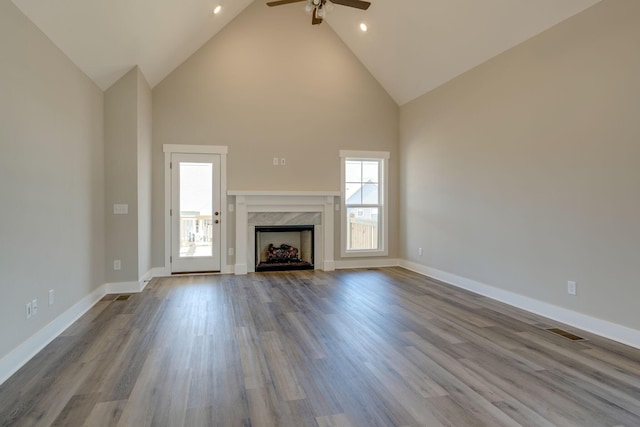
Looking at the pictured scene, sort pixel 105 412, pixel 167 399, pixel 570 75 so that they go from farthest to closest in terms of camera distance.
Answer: pixel 570 75 → pixel 167 399 → pixel 105 412

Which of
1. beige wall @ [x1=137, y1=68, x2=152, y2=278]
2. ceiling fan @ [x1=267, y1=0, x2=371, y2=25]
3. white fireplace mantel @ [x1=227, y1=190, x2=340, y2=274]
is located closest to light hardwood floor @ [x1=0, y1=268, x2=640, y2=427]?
beige wall @ [x1=137, y1=68, x2=152, y2=278]

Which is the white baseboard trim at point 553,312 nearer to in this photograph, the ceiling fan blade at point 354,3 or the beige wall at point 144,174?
the ceiling fan blade at point 354,3

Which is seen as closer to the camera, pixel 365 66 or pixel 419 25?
pixel 419 25

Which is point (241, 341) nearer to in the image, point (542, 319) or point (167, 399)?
point (167, 399)

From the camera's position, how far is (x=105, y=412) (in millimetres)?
1954

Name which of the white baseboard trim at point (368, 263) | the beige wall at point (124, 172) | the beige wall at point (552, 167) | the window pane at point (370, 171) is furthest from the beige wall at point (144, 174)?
the beige wall at point (552, 167)

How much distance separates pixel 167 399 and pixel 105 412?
0.31 meters

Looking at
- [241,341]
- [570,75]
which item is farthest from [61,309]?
[570,75]

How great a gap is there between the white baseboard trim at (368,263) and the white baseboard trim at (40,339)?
151 inches

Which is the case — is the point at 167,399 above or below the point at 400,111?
below

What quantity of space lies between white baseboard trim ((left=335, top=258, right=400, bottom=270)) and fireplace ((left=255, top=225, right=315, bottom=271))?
55 centimetres

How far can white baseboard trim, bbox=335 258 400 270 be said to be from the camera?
21.2 feet

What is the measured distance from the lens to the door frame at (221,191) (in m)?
5.66

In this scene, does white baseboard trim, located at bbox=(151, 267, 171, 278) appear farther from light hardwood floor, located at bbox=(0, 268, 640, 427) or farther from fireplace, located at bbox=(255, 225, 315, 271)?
light hardwood floor, located at bbox=(0, 268, 640, 427)
